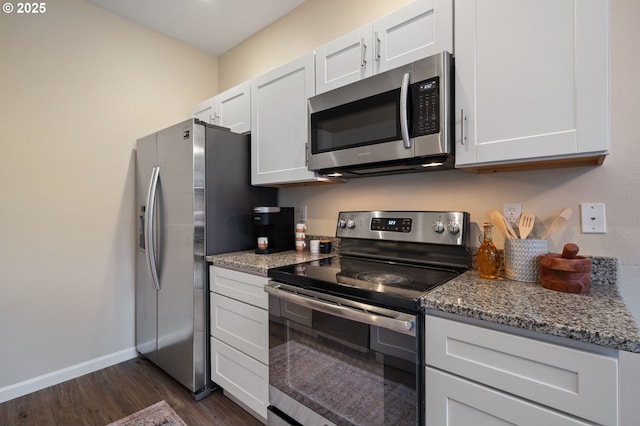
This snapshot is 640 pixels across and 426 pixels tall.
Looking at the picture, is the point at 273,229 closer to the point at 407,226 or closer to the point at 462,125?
the point at 407,226

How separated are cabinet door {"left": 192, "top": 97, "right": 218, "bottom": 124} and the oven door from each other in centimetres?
170

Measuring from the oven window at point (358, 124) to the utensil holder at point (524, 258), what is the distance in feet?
2.25

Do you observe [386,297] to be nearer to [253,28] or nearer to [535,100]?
[535,100]

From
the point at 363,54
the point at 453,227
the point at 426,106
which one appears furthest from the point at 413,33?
the point at 453,227

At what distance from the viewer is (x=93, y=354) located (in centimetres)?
229

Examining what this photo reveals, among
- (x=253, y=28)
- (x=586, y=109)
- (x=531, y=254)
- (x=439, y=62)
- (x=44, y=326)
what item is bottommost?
(x=44, y=326)

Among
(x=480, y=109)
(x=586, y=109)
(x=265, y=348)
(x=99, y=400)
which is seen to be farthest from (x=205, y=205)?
(x=586, y=109)

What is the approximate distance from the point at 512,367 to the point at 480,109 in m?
0.94

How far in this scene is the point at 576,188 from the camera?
4.14ft

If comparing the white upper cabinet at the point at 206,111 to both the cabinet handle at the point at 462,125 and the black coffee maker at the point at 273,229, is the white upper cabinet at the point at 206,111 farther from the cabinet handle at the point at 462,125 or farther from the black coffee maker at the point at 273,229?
the cabinet handle at the point at 462,125

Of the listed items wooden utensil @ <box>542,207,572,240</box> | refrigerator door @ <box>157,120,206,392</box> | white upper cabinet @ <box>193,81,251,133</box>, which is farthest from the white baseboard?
wooden utensil @ <box>542,207,572,240</box>

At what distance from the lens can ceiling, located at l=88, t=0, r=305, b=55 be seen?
230 cm

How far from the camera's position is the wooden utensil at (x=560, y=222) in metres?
1.24

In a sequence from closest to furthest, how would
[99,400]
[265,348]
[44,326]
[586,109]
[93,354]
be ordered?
[586,109] → [265,348] → [99,400] → [44,326] → [93,354]
